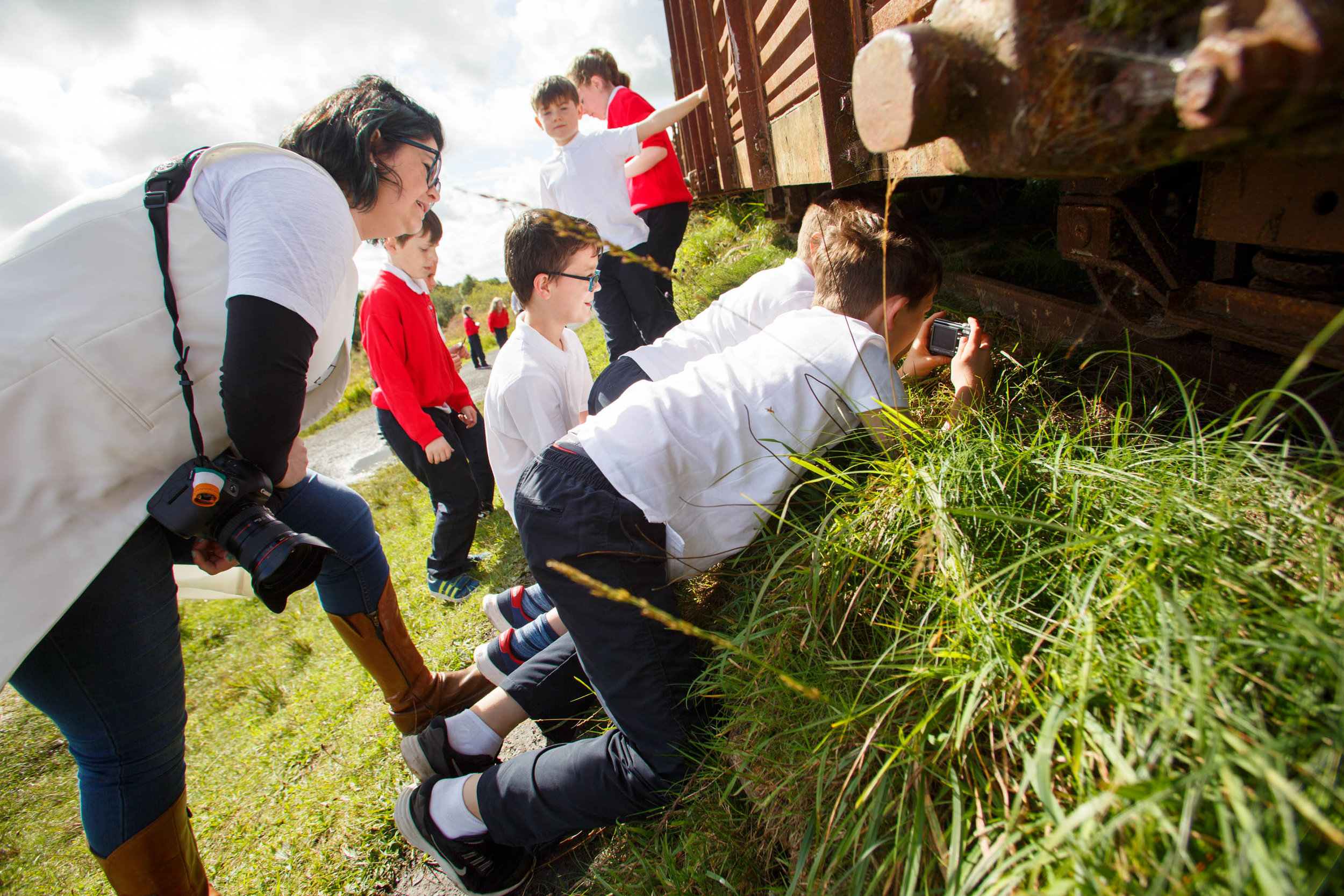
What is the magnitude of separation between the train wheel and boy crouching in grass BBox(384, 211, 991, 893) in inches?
16.8

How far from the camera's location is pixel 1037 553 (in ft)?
3.62

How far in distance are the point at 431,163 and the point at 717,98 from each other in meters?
4.49

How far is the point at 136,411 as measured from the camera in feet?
4.89

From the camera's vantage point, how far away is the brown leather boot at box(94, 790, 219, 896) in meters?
1.61

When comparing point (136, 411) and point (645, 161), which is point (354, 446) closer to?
point (645, 161)

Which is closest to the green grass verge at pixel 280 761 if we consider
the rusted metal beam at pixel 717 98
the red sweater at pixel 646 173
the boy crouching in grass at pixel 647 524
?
the boy crouching in grass at pixel 647 524

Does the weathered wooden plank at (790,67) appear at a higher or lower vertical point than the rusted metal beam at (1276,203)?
higher

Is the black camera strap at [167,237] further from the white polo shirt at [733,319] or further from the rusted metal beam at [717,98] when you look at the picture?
the rusted metal beam at [717,98]

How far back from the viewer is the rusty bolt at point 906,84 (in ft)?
2.86

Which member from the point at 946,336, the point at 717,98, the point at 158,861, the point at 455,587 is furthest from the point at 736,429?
the point at 717,98

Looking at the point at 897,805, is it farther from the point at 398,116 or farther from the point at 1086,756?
the point at 398,116

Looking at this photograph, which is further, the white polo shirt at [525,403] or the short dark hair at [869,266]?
the white polo shirt at [525,403]

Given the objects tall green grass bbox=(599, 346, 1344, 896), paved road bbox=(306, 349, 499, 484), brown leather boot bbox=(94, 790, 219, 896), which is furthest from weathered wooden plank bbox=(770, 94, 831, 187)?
paved road bbox=(306, 349, 499, 484)

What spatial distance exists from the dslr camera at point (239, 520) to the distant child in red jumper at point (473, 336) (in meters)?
16.2
